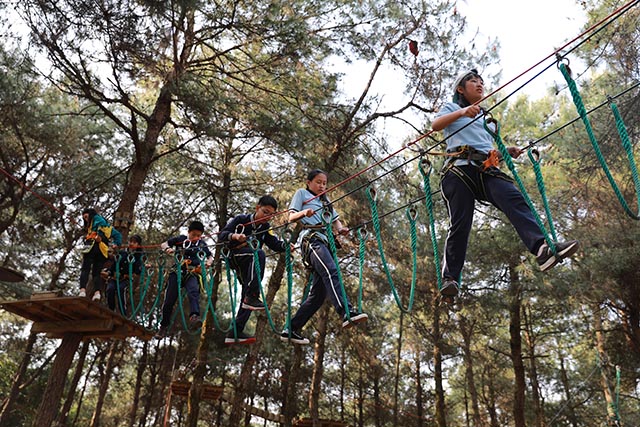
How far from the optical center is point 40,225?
9.37m

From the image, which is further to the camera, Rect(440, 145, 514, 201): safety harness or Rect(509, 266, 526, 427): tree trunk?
Rect(509, 266, 526, 427): tree trunk

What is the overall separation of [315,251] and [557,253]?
65.4 inches

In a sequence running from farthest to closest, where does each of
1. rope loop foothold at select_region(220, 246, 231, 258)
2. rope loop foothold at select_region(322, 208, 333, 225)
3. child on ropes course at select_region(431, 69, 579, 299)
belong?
rope loop foothold at select_region(220, 246, 231, 258) → rope loop foothold at select_region(322, 208, 333, 225) → child on ropes course at select_region(431, 69, 579, 299)

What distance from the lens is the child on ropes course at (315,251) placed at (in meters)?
3.36

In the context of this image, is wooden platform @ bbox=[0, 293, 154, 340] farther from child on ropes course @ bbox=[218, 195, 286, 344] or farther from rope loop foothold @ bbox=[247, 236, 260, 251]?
rope loop foothold @ bbox=[247, 236, 260, 251]

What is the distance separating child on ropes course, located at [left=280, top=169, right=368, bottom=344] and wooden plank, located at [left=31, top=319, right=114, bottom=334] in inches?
106

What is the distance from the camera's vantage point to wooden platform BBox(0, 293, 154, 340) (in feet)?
16.6

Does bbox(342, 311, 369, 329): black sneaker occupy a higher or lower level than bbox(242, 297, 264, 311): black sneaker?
lower

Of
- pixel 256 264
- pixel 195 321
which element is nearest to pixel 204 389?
pixel 195 321

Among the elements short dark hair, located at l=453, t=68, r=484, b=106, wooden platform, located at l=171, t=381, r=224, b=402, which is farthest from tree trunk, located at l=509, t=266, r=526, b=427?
short dark hair, located at l=453, t=68, r=484, b=106

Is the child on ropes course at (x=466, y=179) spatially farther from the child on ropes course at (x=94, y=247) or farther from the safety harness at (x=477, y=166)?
the child on ropes course at (x=94, y=247)

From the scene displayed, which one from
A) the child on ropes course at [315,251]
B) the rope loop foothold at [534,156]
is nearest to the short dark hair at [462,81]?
the rope loop foothold at [534,156]

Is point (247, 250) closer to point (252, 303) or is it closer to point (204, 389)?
point (252, 303)

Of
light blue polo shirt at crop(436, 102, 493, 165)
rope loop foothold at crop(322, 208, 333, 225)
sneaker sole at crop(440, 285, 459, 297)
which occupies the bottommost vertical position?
sneaker sole at crop(440, 285, 459, 297)
